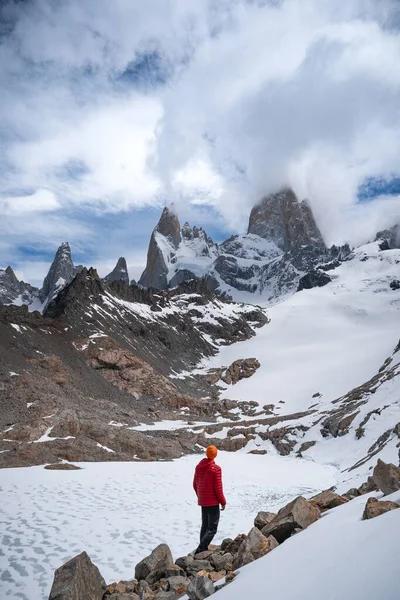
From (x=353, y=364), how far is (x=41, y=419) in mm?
74918

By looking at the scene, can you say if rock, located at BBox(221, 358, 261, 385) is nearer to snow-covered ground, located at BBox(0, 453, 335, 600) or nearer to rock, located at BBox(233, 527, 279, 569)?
snow-covered ground, located at BBox(0, 453, 335, 600)

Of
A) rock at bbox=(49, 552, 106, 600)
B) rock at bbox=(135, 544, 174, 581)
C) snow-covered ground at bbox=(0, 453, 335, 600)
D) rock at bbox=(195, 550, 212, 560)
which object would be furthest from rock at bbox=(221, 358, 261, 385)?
rock at bbox=(49, 552, 106, 600)

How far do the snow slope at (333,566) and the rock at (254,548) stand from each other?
467mm

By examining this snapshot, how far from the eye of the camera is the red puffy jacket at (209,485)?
343 inches

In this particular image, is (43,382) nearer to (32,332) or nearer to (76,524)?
(32,332)

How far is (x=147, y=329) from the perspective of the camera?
97812mm

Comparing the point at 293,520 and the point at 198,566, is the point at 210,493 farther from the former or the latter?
the point at 293,520

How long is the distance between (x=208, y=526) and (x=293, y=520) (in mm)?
2571

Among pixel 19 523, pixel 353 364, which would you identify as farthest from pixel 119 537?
pixel 353 364

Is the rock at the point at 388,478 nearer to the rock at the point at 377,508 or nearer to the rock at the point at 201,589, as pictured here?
the rock at the point at 377,508

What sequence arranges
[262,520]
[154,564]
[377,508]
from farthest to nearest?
[262,520] → [154,564] → [377,508]

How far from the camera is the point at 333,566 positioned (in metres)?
3.96

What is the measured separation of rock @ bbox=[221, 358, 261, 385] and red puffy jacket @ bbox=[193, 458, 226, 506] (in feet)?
279

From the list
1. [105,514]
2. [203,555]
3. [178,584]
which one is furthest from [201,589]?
[105,514]
